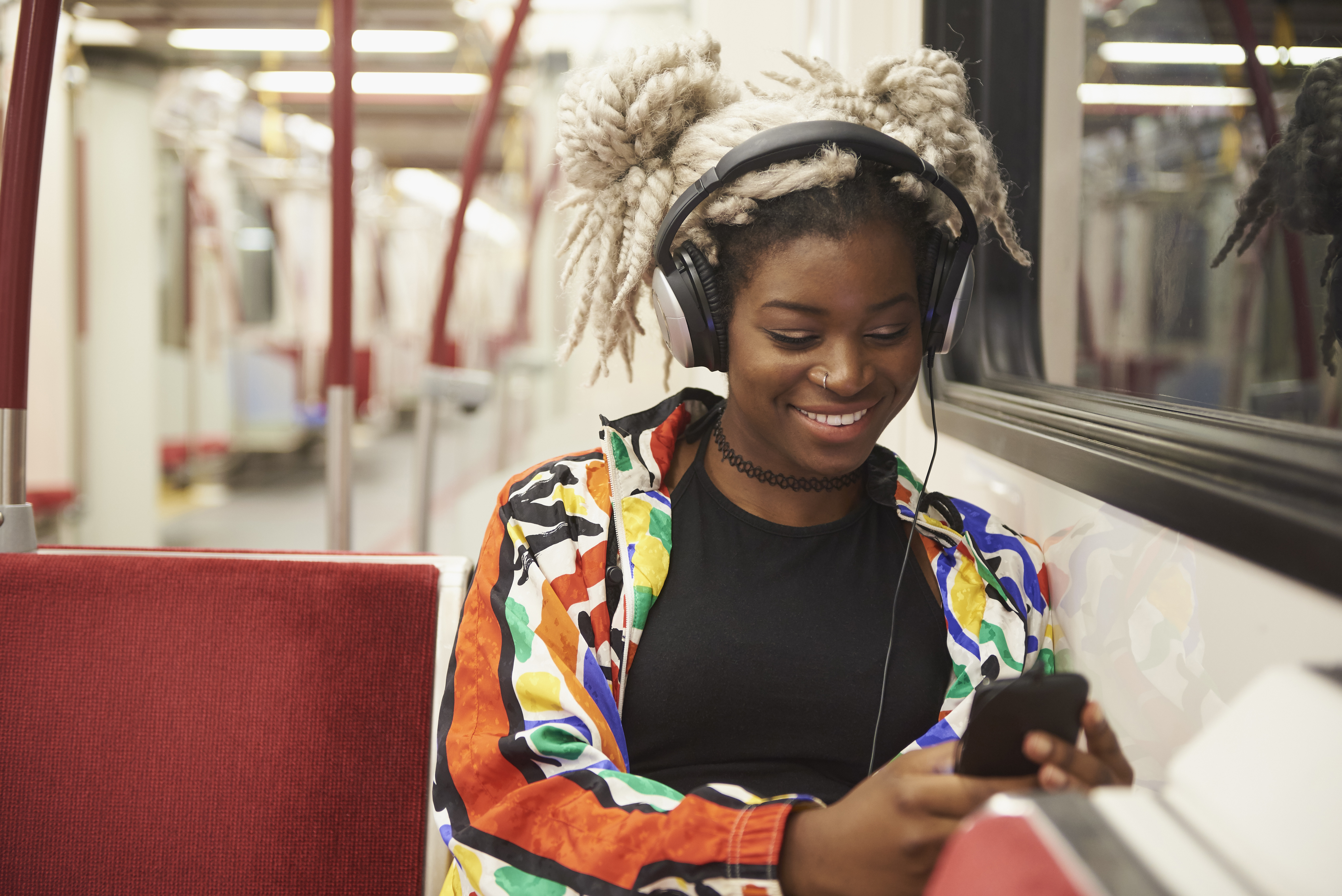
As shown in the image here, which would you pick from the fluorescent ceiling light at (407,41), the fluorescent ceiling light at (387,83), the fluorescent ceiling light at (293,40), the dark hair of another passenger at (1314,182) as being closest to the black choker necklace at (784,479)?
the dark hair of another passenger at (1314,182)

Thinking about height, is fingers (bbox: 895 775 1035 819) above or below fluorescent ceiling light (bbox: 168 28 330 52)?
below

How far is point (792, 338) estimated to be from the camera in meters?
1.05

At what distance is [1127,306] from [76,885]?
5.97m

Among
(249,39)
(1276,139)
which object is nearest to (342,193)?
(1276,139)

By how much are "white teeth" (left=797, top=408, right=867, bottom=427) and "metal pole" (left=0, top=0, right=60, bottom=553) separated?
102cm

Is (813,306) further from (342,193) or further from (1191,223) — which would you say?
(1191,223)

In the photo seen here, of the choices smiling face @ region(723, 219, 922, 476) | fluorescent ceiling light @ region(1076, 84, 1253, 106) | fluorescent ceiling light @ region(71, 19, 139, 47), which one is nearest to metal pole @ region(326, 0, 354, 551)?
smiling face @ region(723, 219, 922, 476)

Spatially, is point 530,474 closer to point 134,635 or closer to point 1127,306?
point 134,635

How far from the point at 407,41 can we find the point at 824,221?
4.77 metres

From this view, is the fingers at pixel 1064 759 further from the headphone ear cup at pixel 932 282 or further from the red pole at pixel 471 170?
the red pole at pixel 471 170

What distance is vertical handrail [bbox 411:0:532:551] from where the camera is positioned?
Result: 2.29m

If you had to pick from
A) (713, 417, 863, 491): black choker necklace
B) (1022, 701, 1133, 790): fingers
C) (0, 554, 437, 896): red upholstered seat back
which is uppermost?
(713, 417, 863, 491): black choker necklace

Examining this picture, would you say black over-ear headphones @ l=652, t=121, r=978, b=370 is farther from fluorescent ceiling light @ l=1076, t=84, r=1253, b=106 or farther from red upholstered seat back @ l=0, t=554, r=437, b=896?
fluorescent ceiling light @ l=1076, t=84, r=1253, b=106

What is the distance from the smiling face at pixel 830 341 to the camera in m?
1.03
